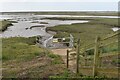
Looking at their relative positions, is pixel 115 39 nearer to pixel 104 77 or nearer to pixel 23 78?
pixel 104 77

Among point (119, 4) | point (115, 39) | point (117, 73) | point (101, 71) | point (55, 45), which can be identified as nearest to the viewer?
point (119, 4)

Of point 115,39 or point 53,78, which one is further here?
point 53,78

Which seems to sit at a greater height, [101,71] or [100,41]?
[100,41]

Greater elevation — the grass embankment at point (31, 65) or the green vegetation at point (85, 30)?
the green vegetation at point (85, 30)

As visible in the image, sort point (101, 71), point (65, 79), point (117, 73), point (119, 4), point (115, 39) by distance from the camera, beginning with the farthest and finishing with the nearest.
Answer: point (65, 79) < point (101, 71) < point (117, 73) < point (115, 39) < point (119, 4)

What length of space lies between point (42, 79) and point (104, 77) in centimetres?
212

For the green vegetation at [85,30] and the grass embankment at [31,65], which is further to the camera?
the green vegetation at [85,30]

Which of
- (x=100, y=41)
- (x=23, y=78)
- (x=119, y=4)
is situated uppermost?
(x=119, y=4)

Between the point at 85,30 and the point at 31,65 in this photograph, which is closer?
the point at 31,65

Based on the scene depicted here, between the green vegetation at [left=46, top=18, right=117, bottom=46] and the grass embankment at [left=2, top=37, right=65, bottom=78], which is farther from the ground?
the green vegetation at [left=46, top=18, right=117, bottom=46]

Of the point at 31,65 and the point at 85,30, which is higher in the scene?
the point at 85,30

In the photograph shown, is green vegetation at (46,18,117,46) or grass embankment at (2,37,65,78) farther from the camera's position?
green vegetation at (46,18,117,46)

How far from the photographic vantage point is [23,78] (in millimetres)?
9406

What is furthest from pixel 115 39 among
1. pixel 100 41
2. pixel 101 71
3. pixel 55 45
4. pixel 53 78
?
pixel 55 45
